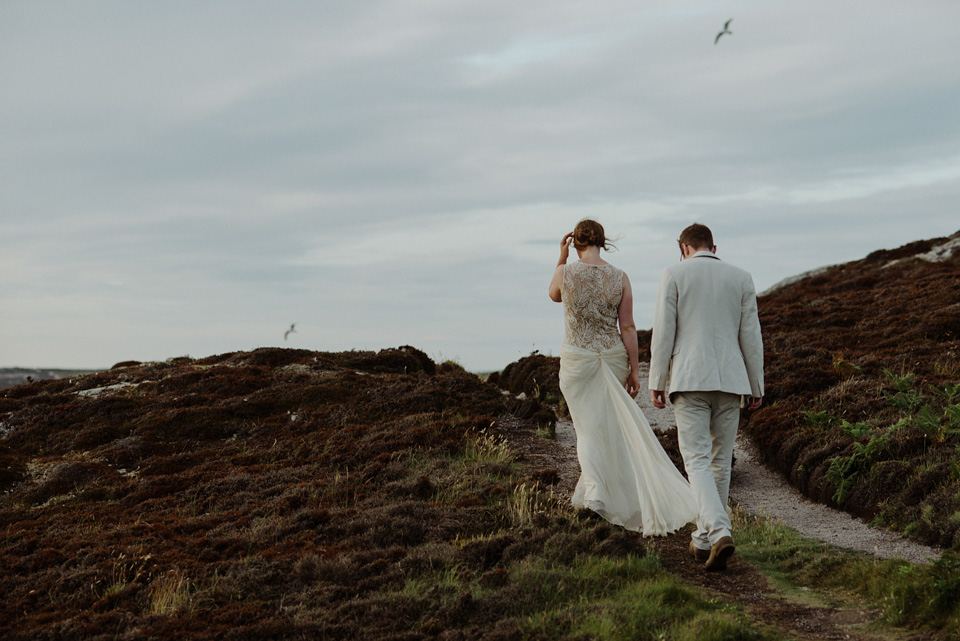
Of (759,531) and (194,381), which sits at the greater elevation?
(194,381)

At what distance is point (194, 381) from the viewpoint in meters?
19.5

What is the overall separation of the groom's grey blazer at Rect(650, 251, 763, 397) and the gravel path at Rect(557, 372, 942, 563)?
7.93 feet

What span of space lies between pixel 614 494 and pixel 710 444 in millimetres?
1547

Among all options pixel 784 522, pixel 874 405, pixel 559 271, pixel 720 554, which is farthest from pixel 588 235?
pixel 874 405

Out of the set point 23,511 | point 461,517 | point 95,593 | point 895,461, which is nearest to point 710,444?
point 461,517

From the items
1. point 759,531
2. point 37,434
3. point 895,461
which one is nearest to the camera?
point 759,531

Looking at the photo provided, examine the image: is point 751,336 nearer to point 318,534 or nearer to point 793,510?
point 793,510

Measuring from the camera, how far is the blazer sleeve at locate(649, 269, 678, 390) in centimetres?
805

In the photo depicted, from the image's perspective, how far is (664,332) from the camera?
805cm

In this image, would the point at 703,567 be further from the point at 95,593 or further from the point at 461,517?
the point at 95,593

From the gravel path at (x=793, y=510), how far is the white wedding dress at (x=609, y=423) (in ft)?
7.43

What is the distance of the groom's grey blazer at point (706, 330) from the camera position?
7.87 meters

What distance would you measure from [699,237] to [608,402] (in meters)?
2.18

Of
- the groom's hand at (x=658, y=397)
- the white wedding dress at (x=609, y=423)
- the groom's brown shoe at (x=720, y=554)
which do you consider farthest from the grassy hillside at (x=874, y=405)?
the groom's hand at (x=658, y=397)
